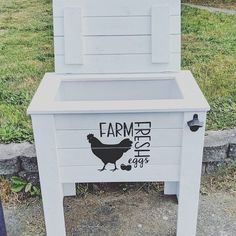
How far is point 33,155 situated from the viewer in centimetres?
213

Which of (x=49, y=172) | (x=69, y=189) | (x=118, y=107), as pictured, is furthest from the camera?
(x=69, y=189)

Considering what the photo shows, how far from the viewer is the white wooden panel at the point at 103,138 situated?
1530mm

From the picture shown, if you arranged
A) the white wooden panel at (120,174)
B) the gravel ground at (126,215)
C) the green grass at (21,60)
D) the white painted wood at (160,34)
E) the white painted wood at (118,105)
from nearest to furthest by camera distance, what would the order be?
the white painted wood at (118,105), the white wooden panel at (120,174), the white painted wood at (160,34), the gravel ground at (126,215), the green grass at (21,60)

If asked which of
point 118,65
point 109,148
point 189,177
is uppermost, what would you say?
point 118,65

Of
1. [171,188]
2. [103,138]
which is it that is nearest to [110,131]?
[103,138]

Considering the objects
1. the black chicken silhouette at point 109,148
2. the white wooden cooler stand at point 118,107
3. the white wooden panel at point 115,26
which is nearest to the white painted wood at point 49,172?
the white wooden cooler stand at point 118,107

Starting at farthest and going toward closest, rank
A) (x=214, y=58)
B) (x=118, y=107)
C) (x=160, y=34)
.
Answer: (x=214, y=58) → (x=160, y=34) → (x=118, y=107)

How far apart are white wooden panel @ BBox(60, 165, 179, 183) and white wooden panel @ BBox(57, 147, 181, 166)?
0.02 metres

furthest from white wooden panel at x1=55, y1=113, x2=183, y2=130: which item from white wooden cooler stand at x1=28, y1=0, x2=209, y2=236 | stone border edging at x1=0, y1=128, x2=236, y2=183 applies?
stone border edging at x1=0, y1=128, x2=236, y2=183

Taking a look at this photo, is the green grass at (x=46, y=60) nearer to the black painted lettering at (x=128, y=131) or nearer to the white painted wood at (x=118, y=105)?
the white painted wood at (x=118, y=105)

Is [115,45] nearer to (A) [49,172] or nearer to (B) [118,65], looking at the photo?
(B) [118,65]

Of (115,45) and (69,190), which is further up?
(115,45)

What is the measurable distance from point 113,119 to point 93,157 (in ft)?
0.57

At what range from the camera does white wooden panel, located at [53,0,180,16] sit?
1.84 meters
